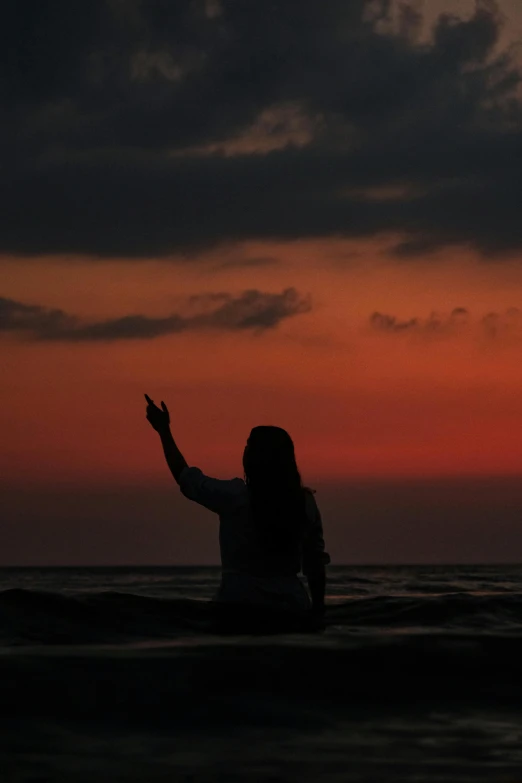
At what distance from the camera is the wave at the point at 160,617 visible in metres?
8.80

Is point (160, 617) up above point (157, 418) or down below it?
below

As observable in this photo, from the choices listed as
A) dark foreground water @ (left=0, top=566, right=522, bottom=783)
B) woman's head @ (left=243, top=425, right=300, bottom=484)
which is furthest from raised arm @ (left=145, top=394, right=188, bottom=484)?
dark foreground water @ (left=0, top=566, right=522, bottom=783)

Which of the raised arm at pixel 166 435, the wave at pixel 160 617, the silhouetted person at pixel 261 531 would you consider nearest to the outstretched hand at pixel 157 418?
the raised arm at pixel 166 435

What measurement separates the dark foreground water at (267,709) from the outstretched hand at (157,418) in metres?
1.97

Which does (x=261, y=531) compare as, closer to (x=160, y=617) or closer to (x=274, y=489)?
(x=274, y=489)

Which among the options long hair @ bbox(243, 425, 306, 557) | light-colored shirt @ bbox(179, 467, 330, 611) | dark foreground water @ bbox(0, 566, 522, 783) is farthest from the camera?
light-colored shirt @ bbox(179, 467, 330, 611)

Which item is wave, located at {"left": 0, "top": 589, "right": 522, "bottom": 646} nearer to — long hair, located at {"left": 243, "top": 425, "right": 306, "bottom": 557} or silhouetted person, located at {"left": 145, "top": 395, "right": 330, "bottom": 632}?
silhouetted person, located at {"left": 145, "top": 395, "right": 330, "bottom": 632}

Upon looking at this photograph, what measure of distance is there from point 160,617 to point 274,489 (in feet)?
7.51

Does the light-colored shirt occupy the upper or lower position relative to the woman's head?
lower

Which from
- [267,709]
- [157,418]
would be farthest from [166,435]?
[267,709]

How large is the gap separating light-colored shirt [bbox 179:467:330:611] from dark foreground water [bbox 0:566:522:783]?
702 mm

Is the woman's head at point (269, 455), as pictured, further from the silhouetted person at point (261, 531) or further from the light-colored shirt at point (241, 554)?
the light-colored shirt at point (241, 554)

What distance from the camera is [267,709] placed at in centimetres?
535

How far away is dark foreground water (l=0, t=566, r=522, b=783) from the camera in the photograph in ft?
14.1
